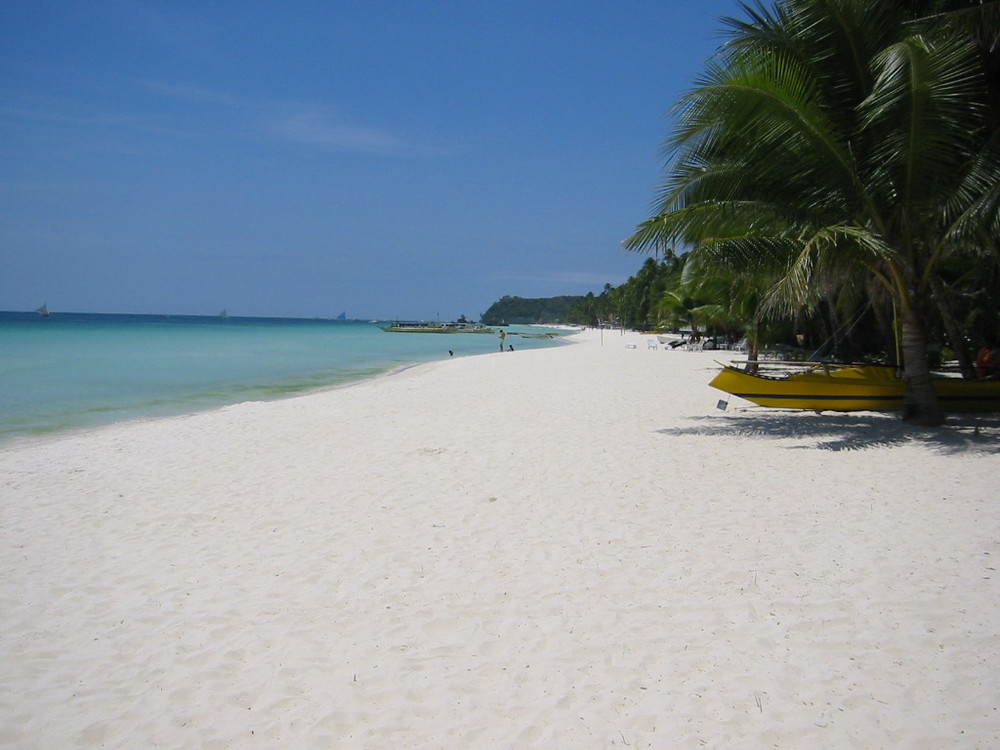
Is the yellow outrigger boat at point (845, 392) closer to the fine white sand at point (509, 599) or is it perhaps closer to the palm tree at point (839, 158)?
the palm tree at point (839, 158)

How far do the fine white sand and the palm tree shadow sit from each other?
138mm

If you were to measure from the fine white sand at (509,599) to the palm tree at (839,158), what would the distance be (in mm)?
2491

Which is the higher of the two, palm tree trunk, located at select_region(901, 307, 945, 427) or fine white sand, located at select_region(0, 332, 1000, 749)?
palm tree trunk, located at select_region(901, 307, 945, 427)

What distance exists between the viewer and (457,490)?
630 centimetres

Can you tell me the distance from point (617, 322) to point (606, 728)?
121 meters

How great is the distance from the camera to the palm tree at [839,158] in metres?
7.66

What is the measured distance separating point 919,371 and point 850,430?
120 centimetres

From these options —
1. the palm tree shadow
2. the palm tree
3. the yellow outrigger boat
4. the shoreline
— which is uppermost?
the palm tree

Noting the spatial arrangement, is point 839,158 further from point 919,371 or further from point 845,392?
point 845,392

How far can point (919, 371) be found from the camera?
880 centimetres

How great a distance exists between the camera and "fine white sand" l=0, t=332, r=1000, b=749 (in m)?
2.75

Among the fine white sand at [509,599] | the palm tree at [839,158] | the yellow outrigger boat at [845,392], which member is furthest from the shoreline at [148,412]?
the yellow outrigger boat at [845,392]

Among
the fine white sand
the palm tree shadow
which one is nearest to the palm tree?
the palm tree shadow

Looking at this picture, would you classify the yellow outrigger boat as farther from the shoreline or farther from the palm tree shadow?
the shoreline
